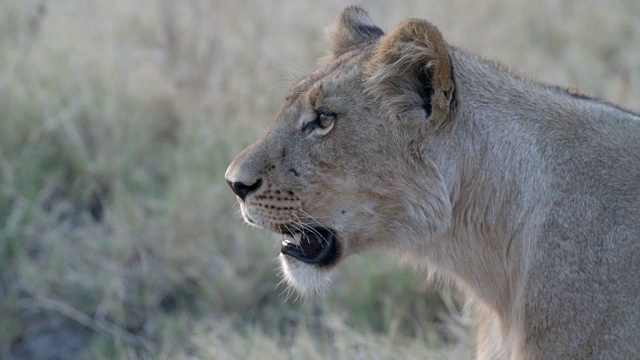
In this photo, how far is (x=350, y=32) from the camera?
329cm

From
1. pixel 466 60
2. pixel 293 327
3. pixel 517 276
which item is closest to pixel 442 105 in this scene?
pixel 466 60

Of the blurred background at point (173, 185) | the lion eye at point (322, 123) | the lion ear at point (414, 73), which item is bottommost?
the blurred background at point (173, 185)

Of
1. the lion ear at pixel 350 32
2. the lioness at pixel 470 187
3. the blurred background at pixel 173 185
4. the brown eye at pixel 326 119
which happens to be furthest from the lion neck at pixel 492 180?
the blurred background at pixel 173 185

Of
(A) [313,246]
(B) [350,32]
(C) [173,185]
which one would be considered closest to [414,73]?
(B) [350,32]

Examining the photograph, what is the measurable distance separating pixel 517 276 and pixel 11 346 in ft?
10.2

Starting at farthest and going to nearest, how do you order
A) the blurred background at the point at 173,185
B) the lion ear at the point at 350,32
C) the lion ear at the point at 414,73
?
the blurred background at the point at 173,185 < the lion ear at the point at 350,32 < the lion ear at the point at 414,73

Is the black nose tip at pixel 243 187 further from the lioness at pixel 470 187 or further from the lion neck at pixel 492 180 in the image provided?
the lion neck at pixel 492 180

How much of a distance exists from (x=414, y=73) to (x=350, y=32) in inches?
21.2

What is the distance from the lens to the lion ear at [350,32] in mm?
3264

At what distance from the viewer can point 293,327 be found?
4.95m

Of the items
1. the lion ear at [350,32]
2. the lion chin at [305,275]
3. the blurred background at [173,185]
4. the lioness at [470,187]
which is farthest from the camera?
the blurred background at [173,185]

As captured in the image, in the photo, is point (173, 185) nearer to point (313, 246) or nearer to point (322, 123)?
A: point (313, 246)

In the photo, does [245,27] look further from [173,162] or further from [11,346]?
[11,346]

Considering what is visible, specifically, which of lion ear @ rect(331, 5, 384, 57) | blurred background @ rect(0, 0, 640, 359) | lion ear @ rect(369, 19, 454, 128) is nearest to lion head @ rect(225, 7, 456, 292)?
lion ear @ rect(369, 19, 454, 128)
